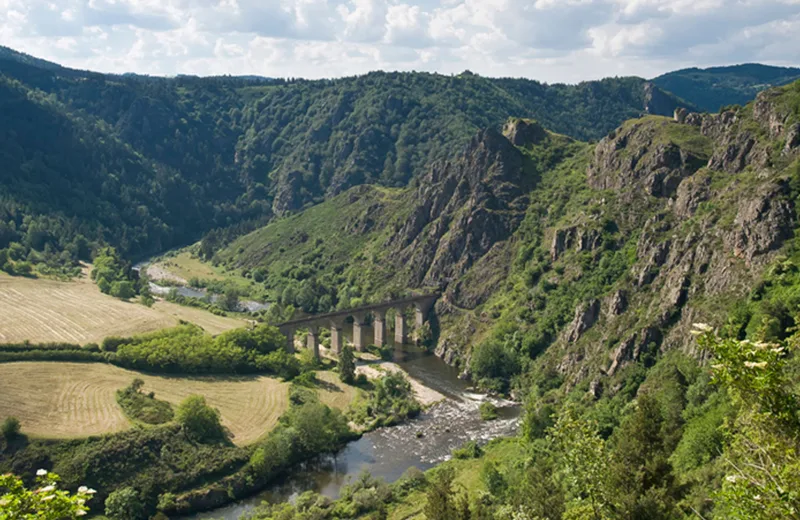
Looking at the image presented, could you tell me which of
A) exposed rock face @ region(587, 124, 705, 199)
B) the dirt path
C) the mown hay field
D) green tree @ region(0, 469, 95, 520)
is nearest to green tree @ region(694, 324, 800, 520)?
green tree @ region(0, 469, 95, 520)

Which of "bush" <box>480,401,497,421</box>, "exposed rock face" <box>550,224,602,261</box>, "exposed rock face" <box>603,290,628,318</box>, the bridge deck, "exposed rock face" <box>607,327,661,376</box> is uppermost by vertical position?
"exposed rock face" <box>550,224,602,261</box>

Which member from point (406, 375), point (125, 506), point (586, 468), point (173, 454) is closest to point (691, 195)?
point (406, 375)

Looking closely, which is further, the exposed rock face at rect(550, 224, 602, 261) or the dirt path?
the exposed rock face at rect(550, 224, 602, 261)

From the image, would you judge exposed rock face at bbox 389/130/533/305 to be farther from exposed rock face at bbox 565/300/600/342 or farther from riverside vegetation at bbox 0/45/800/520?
exposed rock face at bbox 565/300/600/342

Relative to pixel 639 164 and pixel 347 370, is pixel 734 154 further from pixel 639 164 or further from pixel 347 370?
pixel 347 370

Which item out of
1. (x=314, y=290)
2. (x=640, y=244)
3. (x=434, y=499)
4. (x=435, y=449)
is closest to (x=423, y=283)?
(x=314, y=290)

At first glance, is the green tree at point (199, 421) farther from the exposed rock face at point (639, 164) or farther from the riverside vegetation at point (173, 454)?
the exposed rock face at point (639, 164)

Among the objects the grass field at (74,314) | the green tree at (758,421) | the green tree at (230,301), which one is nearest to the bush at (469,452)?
the grass field at (74,314)
